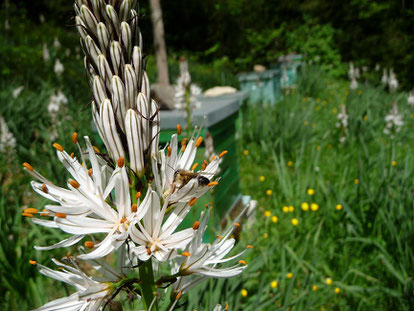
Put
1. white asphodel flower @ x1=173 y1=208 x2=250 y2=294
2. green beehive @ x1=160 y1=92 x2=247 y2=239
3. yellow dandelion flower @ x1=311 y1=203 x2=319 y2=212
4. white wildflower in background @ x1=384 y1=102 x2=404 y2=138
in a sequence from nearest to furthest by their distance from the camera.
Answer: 1. white asphodel flower @ x1=173 y1=208 x2=250 y2=294
2. green beehive @ x1=160 y1=92 x2=247 y2=239
3. yellow dandelion flower @ x1=311 y1=203 x2=319 y2=212
4. white wildflower in background @ x1=384 y1=102 x2=404 y2=138

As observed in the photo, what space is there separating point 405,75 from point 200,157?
1122cm

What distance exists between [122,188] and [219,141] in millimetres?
2564

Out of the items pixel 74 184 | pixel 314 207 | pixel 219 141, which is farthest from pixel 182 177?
pixel 314 207

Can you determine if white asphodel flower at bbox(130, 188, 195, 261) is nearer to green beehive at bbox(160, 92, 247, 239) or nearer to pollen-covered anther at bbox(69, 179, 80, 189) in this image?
pollen-covered anther at bbox(69, 179, 80, 189)

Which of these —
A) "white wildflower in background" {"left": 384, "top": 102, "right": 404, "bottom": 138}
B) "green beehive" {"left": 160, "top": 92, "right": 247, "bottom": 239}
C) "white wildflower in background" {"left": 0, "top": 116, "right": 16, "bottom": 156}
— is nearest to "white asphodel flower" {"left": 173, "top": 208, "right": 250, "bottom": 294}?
"green beehive" {"left": 160, "top": 92, "right": 247, "bottom": 239}

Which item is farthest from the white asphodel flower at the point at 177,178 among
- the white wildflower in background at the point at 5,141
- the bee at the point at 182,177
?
the white wildflower in background at the point at 5,141

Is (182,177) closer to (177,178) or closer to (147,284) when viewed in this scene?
(177,178)

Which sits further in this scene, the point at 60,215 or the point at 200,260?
the point at 200,260

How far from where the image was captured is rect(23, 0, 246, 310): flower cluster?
35.4 inches

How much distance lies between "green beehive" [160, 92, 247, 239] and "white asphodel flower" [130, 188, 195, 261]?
171 centimetres

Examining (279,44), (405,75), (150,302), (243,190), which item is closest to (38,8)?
(279,44)

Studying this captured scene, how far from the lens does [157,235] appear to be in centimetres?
94

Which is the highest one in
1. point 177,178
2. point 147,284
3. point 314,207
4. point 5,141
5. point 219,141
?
point 177,178

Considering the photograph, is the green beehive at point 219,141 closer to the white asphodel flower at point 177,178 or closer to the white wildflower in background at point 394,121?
the white asphodel flower at point 177,178
